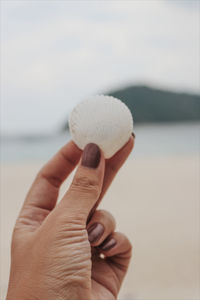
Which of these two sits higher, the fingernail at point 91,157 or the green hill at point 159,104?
the fingernail at point 91,157

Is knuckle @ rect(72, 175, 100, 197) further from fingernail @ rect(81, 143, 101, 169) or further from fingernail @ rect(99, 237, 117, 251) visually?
fingernail @ rect(99, 237, 117, 251)

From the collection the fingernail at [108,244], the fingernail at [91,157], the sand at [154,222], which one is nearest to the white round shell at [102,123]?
the fingernail at [91,157]

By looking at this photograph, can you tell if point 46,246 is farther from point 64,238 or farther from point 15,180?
point 15,180

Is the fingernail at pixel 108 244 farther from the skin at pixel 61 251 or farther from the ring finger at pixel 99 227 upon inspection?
the skin at pixel 61 251

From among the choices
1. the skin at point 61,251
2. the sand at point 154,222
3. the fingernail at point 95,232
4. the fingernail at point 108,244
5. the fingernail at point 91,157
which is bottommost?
the sand at point 154,222

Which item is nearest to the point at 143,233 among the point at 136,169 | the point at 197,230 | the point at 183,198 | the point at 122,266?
the point at 197,230

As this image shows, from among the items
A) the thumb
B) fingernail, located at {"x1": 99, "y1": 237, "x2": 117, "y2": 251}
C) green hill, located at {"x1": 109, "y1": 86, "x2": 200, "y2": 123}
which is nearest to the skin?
the thumb
